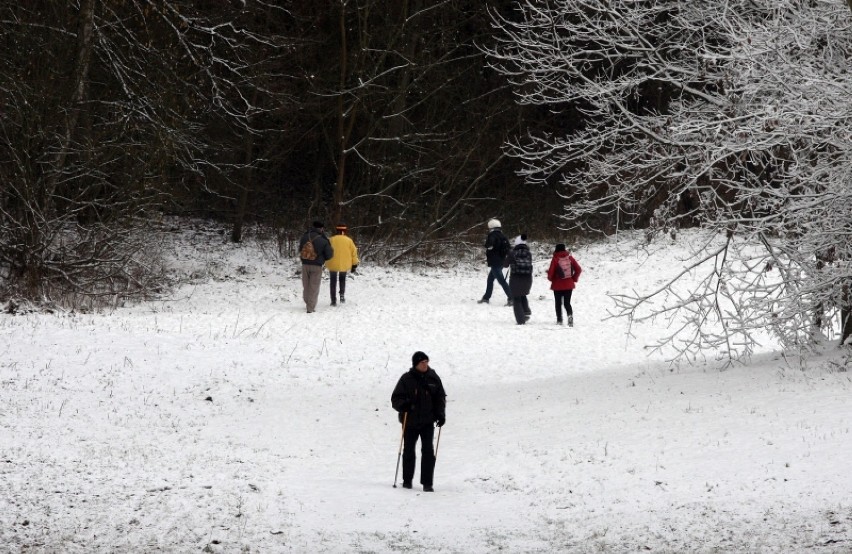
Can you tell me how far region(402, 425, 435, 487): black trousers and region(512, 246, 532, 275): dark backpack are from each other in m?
10.1

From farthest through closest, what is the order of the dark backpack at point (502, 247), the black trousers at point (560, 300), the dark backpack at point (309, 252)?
the dark backpack at point (502, 247)
the dark backpack at point (309, 252)
the black trousers at point (560, 300)

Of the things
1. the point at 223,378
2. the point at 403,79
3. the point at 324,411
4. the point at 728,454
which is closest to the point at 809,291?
the point at 728,454

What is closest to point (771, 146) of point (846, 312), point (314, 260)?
point (846, 312)

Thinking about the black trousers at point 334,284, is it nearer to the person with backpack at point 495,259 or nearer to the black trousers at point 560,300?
the person with backpack at point 495,259

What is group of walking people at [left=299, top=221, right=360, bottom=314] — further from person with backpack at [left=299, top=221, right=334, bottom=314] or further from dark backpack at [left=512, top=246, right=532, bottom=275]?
dark backpack at [left=512, top=246, right=532, bottom=275]

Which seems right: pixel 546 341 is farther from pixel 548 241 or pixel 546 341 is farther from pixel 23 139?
pixel 548 241

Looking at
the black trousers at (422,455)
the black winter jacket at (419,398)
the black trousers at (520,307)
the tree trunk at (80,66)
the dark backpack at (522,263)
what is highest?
the tree trunk at (80,66)

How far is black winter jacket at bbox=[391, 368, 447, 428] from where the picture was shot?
9781mm

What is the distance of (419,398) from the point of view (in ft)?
32.2

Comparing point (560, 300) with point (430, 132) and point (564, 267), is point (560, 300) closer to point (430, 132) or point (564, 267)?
point (564, 267)

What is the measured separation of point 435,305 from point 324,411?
8904 millimetres

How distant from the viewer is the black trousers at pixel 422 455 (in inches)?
385

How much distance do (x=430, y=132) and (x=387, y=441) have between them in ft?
58.5

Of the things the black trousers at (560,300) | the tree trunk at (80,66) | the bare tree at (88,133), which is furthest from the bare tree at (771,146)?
the tree trunk at (80,66)
